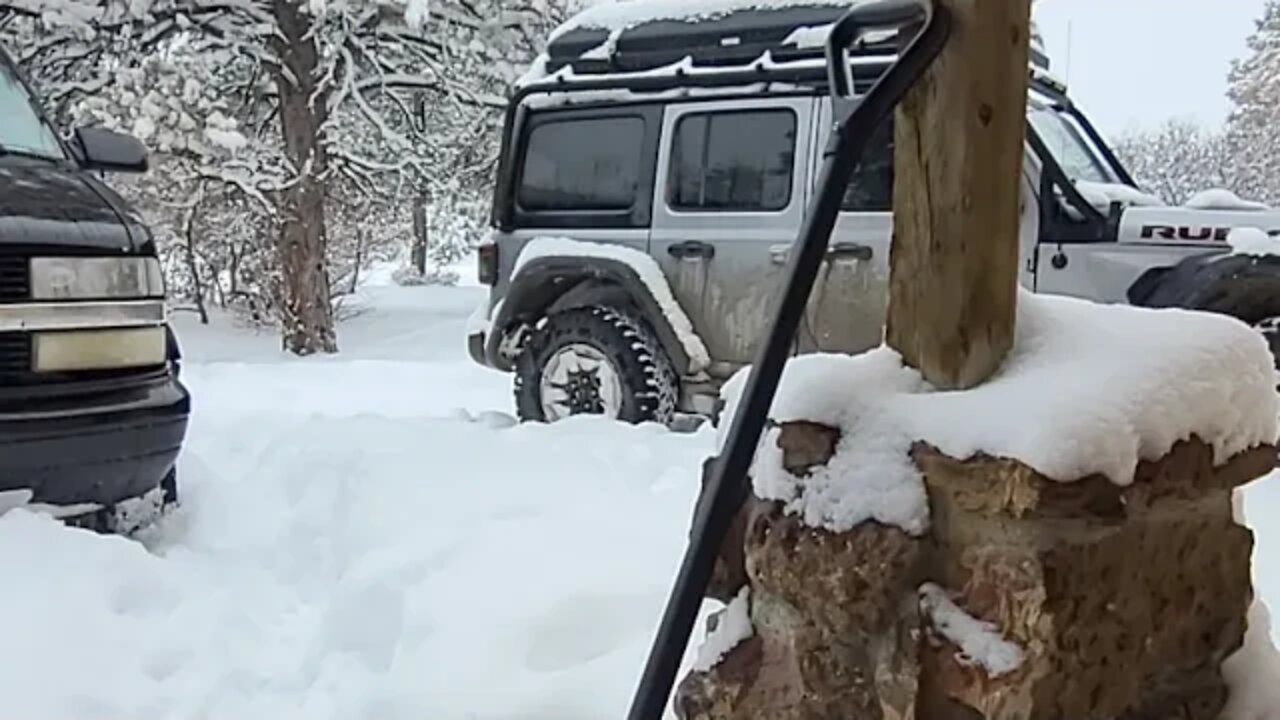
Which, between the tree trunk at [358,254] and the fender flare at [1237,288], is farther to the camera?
the tree trunk at [358,254]

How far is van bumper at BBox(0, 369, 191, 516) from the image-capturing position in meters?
3.20

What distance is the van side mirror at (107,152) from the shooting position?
160 inches

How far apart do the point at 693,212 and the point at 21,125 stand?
3101 millimetres

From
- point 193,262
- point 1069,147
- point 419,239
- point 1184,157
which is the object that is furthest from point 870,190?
point 419,239

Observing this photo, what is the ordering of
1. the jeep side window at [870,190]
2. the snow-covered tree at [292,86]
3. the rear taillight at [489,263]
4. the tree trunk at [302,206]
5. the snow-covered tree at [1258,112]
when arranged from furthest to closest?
the snow-covered tree at [1258,112], the tree trunk at [302,206], the snow-covered tree at [292,86], the rear taillight at [489,263], the jeep side window at [870,190]

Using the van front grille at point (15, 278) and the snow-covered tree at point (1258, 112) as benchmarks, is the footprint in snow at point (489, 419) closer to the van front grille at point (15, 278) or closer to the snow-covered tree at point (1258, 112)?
the van front grille at point (15, 278)

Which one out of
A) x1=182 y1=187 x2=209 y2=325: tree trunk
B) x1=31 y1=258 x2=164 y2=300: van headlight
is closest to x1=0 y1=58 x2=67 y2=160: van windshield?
x1=31 y1=258 x2=164 y2=300: van headlight

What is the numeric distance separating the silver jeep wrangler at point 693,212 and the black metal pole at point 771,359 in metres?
3.76

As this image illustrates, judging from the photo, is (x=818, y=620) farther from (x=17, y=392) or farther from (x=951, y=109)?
(x=17, y=392)

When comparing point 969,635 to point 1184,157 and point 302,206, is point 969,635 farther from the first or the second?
point 1184,157

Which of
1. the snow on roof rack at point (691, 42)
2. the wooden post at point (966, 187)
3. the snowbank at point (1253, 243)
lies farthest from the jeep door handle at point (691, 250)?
the wooden post at point (966, 187)

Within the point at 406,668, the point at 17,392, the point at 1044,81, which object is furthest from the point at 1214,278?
the point at 17,392

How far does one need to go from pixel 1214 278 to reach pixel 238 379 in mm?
6326

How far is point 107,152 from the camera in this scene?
13.5ft
